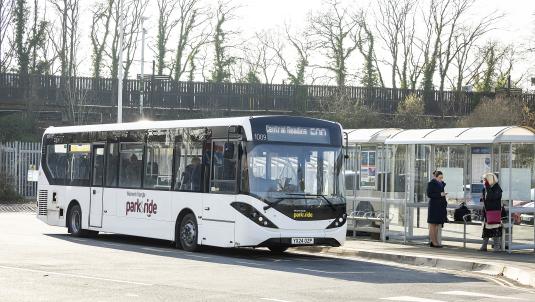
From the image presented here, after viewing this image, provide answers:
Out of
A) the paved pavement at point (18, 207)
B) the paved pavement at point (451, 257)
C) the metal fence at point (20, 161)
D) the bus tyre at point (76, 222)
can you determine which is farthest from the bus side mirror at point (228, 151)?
the metal fence at point (20, 161)

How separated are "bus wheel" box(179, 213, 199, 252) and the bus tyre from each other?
5.18 metres

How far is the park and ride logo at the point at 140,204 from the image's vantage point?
24.3 metres

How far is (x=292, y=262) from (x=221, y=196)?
80.5 inches

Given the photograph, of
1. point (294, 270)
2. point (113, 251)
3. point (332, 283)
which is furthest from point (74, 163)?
point (332, 283)

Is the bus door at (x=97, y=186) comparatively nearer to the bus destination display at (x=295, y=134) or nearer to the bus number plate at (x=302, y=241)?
the bus destination display at (x=295, y=134)

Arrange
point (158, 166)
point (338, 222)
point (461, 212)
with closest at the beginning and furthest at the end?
point (338, 222)
point (158, 166)
point (461, 212)

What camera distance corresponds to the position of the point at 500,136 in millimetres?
23859

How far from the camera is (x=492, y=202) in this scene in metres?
23.7

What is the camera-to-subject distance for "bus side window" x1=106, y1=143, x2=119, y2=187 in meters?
26.2

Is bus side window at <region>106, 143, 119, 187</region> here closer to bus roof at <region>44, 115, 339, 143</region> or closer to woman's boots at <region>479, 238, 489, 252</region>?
bus roof at <region>44, 115, 339, 143</region>

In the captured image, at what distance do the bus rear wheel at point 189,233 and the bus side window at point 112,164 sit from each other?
11.0ft

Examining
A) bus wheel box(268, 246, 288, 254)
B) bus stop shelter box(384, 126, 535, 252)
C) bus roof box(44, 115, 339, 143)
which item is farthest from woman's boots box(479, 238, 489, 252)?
bus roof box(44, 115, 339, 143)

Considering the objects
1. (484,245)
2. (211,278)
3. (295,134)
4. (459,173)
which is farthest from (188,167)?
(484,245)

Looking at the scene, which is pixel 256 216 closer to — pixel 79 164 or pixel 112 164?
pixel 112 164
